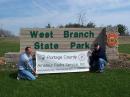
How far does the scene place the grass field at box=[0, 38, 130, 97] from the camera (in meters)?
12.9

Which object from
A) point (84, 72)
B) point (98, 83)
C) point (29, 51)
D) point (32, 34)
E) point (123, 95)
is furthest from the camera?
point (32, 34)

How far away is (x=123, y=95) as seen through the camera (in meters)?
12.6

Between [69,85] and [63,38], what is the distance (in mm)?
7987

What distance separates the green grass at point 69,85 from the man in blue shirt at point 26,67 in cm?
33

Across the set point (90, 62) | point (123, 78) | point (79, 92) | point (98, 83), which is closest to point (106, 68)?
point (90, 62)

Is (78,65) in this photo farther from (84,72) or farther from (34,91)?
(34,91)

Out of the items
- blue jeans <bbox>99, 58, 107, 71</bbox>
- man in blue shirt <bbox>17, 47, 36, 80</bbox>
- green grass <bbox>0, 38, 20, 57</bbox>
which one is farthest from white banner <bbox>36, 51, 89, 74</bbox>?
green grass <bbox>0, 38, 20, 57</bbox>

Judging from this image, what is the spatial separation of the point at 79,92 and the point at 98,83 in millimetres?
1843

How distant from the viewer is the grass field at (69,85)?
12914 mm

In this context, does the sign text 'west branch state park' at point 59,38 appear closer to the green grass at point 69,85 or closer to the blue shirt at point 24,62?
the green grass at point 69,85

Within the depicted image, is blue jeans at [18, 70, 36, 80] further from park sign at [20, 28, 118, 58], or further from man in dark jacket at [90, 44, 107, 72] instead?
park sign at [20, 28, 118, 58]

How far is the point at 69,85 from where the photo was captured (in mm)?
14367

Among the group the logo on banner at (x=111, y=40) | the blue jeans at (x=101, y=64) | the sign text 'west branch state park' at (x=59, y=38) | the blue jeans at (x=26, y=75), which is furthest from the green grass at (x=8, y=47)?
the blue jeans at (x=26, y=75)

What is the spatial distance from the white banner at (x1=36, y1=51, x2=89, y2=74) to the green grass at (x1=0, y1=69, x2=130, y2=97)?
440mm
